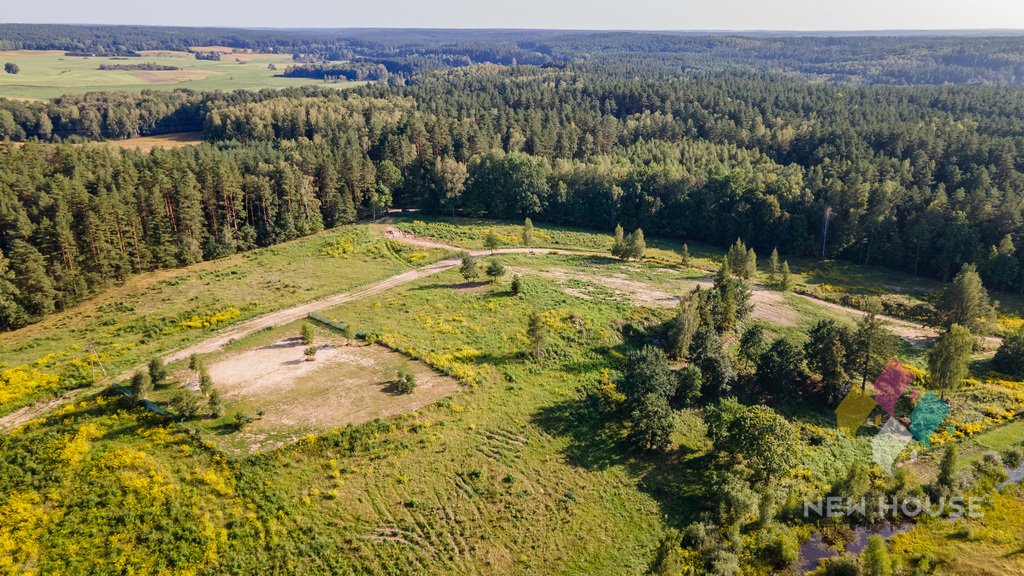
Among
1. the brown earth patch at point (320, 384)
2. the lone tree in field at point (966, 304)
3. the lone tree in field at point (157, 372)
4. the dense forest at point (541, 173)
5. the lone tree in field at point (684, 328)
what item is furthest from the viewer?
the dense forest at point (541, 173)

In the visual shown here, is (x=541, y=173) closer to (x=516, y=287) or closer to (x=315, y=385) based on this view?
(x=516, y=287)

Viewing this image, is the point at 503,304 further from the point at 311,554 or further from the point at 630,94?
the point at 630,94

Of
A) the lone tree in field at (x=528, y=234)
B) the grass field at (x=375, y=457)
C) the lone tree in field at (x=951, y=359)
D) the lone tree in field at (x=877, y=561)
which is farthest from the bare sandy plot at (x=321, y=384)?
the lone tree in field at (x=951, y=359)

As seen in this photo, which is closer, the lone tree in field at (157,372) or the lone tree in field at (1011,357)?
the lone tree in field at (157,372)

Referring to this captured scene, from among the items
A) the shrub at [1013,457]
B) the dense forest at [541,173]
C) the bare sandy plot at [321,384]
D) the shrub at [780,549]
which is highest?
the dense forest at [541,173]

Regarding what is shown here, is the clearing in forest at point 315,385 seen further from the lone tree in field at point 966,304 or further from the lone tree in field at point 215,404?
the lone tree in field at point 966,304

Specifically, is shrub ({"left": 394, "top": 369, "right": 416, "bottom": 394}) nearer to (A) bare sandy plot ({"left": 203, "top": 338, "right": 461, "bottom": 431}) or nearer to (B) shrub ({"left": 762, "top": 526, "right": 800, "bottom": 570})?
(A) bare sandy plot ({"left": 203, "top": 338, "right": 461, "bottom": 431})

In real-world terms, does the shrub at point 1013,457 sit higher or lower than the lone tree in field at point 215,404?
lower

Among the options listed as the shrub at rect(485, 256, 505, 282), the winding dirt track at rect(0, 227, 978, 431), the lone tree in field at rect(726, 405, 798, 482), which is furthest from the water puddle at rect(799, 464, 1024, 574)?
the shrub at rect(485, 256, 505, 282)
